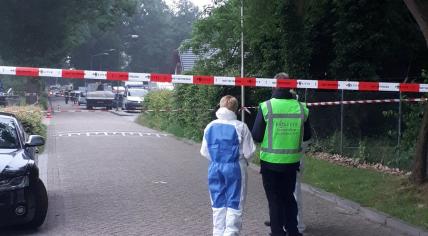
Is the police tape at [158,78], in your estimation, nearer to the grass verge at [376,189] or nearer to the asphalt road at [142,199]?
the grass verge at [376,189]

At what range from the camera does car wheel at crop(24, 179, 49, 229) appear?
790 cm

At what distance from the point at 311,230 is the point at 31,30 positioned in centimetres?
3841

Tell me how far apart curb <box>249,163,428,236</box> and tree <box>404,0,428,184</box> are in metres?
1.11

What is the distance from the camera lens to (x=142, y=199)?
33.9 ft

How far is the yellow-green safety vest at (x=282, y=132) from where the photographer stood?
281 inches

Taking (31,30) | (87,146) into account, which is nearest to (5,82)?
(31,30)

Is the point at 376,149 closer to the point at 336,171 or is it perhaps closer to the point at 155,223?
the point at 336,171

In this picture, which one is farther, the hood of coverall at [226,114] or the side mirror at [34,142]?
the side mirror at [34,142]

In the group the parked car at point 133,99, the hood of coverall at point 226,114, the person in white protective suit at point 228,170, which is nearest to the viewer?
the person in white protective suit at point 228,170

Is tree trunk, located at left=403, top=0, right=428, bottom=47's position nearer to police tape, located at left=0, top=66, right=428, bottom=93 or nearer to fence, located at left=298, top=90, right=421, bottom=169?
police tape, located at left=0, top=66, right=428, bottom=93

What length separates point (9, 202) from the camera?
24.8 ft

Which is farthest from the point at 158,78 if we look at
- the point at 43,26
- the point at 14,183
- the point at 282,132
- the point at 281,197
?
the point at 43,26

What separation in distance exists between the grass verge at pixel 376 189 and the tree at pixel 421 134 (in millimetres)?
209

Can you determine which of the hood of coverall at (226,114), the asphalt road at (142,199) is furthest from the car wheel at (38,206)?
the hood of coverall at (226,114)
